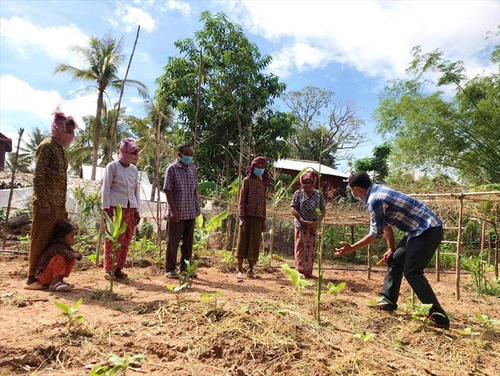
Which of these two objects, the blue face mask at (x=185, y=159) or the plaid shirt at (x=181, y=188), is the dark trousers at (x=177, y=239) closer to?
the plaid shirt at (x=181, y=188)

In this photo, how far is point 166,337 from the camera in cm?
255

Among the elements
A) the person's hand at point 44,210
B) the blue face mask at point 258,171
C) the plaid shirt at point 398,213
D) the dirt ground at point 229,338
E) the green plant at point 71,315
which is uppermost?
the blue face mask at point 258,171

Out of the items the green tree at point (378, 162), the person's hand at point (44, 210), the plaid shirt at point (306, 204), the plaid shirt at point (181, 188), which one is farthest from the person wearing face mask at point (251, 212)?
the green tree at point (378, 162)

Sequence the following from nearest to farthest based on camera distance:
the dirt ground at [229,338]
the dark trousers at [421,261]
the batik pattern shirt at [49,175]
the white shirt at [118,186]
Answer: the dirt ground at [229,338], the dark trousers at [421,261], the batik pattern shirt at [49,175], the white shirt at [118,186]

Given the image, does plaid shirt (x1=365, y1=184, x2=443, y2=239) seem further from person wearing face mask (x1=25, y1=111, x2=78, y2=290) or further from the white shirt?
person wearing face mask (x1=25, y1=111, x2=78, y2=290)

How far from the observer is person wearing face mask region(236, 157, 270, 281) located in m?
4.92

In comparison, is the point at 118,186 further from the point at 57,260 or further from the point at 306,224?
the point at 306,224

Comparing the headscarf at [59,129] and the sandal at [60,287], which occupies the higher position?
the headscarf at [59,129]

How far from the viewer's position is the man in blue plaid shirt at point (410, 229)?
10.7ft

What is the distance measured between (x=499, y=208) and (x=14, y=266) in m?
8.01

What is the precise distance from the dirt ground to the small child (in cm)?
15

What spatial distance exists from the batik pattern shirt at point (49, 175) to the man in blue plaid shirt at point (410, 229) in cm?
280

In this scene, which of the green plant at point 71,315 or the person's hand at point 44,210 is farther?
the person's hand at point 44,210

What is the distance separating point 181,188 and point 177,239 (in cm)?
63
